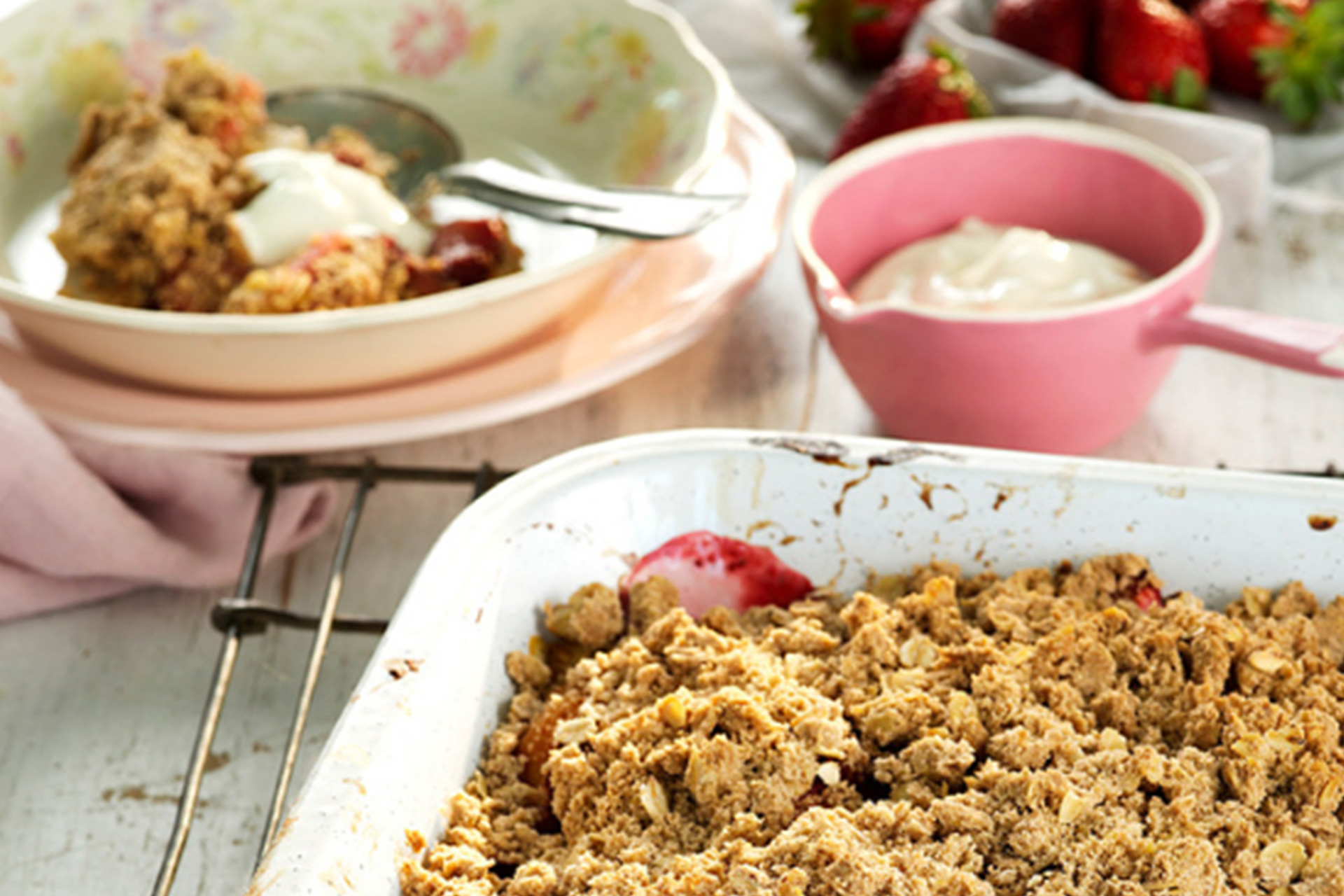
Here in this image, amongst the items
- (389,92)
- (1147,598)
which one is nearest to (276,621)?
(1147,598)

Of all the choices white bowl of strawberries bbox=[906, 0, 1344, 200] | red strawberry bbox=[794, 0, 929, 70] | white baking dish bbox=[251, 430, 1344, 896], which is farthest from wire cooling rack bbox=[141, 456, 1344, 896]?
red strawberry bbox=[794, 0, 929, 70]

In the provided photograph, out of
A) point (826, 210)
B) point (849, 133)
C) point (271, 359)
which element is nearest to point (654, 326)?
point (826, 210)

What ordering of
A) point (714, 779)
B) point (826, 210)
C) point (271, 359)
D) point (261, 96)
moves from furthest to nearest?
1. point (261, 96)
2. point (826, 210)
3. point (271, 359)
4. point (714, 779)

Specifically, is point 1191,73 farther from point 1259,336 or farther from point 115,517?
point 115,517

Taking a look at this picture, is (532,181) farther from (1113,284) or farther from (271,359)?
(1113,284)

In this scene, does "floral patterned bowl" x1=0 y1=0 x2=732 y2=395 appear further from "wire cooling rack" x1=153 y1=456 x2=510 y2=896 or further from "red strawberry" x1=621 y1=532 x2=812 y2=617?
"red strawberry" x1=621 y1=532 x2=812 y2=617

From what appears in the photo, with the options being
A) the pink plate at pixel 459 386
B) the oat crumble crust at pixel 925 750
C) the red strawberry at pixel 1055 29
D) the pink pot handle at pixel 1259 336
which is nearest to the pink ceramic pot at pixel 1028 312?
the pink pot handle at pixel 1259 336
